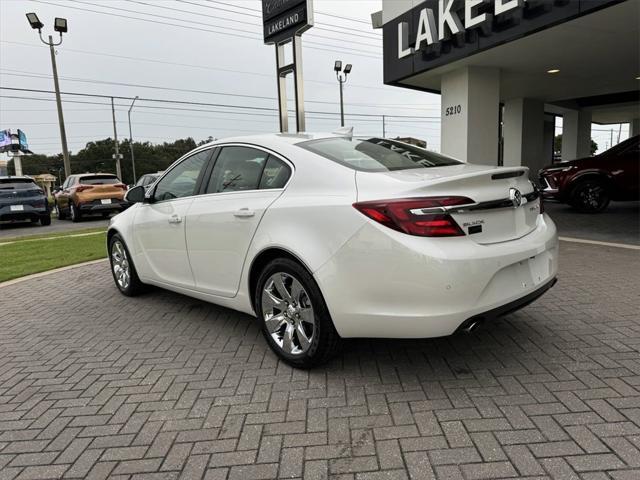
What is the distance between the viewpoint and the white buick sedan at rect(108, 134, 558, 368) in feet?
8.70

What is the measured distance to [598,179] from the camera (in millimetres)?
10930

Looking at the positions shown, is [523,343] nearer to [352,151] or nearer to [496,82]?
[352,151]

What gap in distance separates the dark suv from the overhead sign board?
10148mm

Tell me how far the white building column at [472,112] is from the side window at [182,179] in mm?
8726

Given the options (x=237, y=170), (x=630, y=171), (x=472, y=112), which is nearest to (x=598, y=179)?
(x=630, y=171)

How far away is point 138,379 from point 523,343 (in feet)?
9.10

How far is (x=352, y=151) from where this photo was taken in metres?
3.49

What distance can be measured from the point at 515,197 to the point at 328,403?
1731 millimetres

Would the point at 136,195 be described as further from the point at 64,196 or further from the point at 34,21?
the point at 34,21

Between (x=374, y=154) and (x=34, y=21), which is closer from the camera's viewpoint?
(x=374, y=154)

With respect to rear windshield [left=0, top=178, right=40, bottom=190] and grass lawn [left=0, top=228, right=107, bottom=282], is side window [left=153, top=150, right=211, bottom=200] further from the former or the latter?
rear windshield [left=0, top=178, right=40, bottom=190]

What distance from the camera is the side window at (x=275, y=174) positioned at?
3369 millimetres

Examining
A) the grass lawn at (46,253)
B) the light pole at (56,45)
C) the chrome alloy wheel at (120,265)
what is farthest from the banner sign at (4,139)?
the chrome alloy wheel at (120,265)

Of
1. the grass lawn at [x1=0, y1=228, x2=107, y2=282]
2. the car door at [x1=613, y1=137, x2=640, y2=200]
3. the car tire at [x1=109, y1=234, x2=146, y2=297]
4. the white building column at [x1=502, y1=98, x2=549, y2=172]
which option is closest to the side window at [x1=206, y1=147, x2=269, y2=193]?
the car tire at [x1=109, y1=234, x2=146, y2=297]
